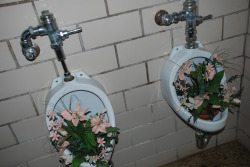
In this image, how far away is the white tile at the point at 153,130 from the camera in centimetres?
135

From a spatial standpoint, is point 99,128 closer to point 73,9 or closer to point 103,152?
point 103,152

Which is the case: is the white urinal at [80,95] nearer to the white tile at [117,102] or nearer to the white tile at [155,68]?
the white tile at [117,102]

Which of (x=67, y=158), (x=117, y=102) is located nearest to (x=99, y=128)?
(x=67, y=158)

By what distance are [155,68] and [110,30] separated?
1.14 ft

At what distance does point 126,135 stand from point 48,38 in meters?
0.75

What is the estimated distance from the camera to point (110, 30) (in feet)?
3.39

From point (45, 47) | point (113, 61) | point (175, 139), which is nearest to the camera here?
point (45, 47)

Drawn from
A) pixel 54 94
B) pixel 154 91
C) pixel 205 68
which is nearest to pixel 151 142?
pixel 154 91

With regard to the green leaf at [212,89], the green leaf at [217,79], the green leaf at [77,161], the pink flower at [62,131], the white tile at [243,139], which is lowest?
the white tile at [243,139]

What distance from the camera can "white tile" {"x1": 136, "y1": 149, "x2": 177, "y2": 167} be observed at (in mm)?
1479

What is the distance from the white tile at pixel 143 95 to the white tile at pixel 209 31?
37cm

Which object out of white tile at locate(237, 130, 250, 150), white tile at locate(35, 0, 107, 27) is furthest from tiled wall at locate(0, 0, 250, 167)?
white tile at locate(237, 130, 250, 150)

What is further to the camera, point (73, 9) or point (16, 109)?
point (16, 109)

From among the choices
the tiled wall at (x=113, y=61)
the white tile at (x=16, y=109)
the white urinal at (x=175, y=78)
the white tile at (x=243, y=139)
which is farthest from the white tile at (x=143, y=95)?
the white tile at (x=243, y=139)
